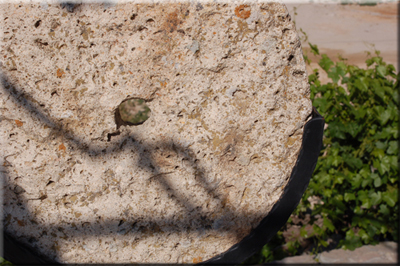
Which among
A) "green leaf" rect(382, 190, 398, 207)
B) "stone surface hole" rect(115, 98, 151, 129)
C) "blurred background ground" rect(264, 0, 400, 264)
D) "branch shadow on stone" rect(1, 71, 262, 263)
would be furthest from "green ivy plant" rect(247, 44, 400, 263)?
"stone surface hole" rect(115, 98, 151, 129)

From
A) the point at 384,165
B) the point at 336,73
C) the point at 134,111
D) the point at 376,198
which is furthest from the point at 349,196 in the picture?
the point at 134,111

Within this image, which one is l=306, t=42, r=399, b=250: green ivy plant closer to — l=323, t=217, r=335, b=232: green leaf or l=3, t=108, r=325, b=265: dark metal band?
l=323, t=217, r=335, b=232: green leaf

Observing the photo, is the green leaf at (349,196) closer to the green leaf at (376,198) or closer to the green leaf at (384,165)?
the green leaf at (376,198)

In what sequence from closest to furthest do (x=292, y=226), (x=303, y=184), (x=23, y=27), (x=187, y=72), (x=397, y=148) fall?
1. (x=23, y=27)
2. (x=187, y=72)
3. (x=303, y=184)
4. (x=397, y=148)
5. (x=292, y=226)

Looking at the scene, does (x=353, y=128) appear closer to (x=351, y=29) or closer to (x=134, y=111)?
(x=134, y=111)

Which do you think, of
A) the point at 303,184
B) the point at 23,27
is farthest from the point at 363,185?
the point at 23,27

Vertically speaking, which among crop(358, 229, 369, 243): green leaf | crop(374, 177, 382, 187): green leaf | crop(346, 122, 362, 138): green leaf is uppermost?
crop(346, 122, 362, 138): green leaf

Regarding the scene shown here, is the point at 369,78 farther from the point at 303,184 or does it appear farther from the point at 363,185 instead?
the point at 303,184
